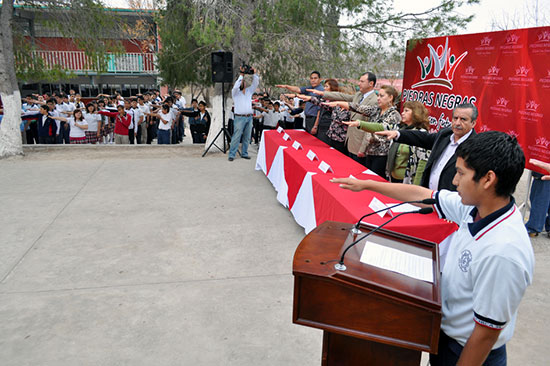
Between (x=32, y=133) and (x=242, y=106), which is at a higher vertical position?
(x=242, y=106)

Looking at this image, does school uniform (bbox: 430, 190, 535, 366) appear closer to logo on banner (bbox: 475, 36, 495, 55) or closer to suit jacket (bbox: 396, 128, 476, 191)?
suit jacket (bbox: 396, 128, 476, 191)

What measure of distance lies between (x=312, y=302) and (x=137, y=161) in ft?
26.5

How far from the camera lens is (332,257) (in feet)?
4.90

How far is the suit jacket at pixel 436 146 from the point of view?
128 inches

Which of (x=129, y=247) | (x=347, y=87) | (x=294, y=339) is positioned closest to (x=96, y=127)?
(x=347, y=87)

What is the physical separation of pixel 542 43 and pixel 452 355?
4.38 metres

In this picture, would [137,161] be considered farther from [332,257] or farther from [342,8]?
[332,257]

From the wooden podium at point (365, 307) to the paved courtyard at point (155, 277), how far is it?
1.34m

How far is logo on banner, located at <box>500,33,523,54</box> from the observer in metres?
4.89

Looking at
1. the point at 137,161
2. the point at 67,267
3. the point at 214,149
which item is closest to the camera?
the point at 67,267

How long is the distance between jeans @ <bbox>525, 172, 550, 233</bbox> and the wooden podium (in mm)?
4169

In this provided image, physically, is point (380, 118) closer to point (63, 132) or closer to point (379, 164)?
point (379, 164)

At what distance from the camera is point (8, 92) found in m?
8.76

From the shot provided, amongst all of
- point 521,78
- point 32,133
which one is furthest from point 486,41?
point 32,133
